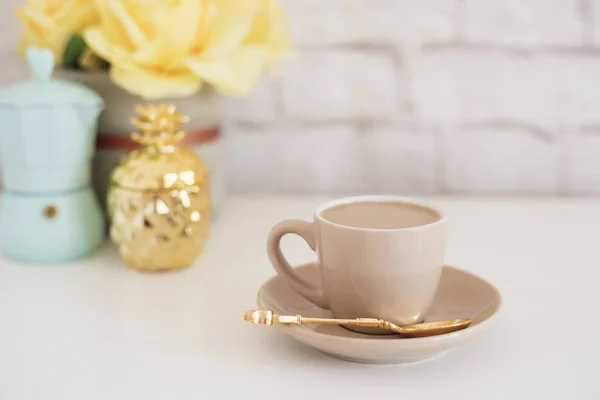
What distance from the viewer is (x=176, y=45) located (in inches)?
27.3

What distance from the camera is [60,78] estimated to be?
748 millimetres

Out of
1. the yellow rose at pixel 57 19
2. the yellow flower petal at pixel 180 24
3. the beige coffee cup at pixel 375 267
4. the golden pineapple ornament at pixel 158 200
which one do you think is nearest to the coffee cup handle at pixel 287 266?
the beige coffee cup at pixel 375 267

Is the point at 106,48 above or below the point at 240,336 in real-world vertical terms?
above

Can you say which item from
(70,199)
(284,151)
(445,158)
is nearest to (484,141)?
(445,158)

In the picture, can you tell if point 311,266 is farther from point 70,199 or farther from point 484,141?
point 484,141

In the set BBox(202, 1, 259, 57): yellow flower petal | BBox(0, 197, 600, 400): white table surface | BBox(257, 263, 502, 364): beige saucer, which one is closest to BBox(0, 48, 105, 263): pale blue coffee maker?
BBox(0, 197, 600, 400): white table surface

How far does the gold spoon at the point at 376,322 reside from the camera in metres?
0.49

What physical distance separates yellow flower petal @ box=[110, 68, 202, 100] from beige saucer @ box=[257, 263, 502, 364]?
22cm

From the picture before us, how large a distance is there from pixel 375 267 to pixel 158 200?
0.25 m

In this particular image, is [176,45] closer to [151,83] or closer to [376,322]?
[151,83]

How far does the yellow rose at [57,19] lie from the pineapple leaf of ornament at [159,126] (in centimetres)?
14

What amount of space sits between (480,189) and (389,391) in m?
0.57

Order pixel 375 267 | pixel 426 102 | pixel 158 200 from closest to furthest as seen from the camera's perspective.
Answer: pixel 375 267 → pixel 158 200 → pixel 426 102

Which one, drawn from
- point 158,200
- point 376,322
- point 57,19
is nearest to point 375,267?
point 376,322
